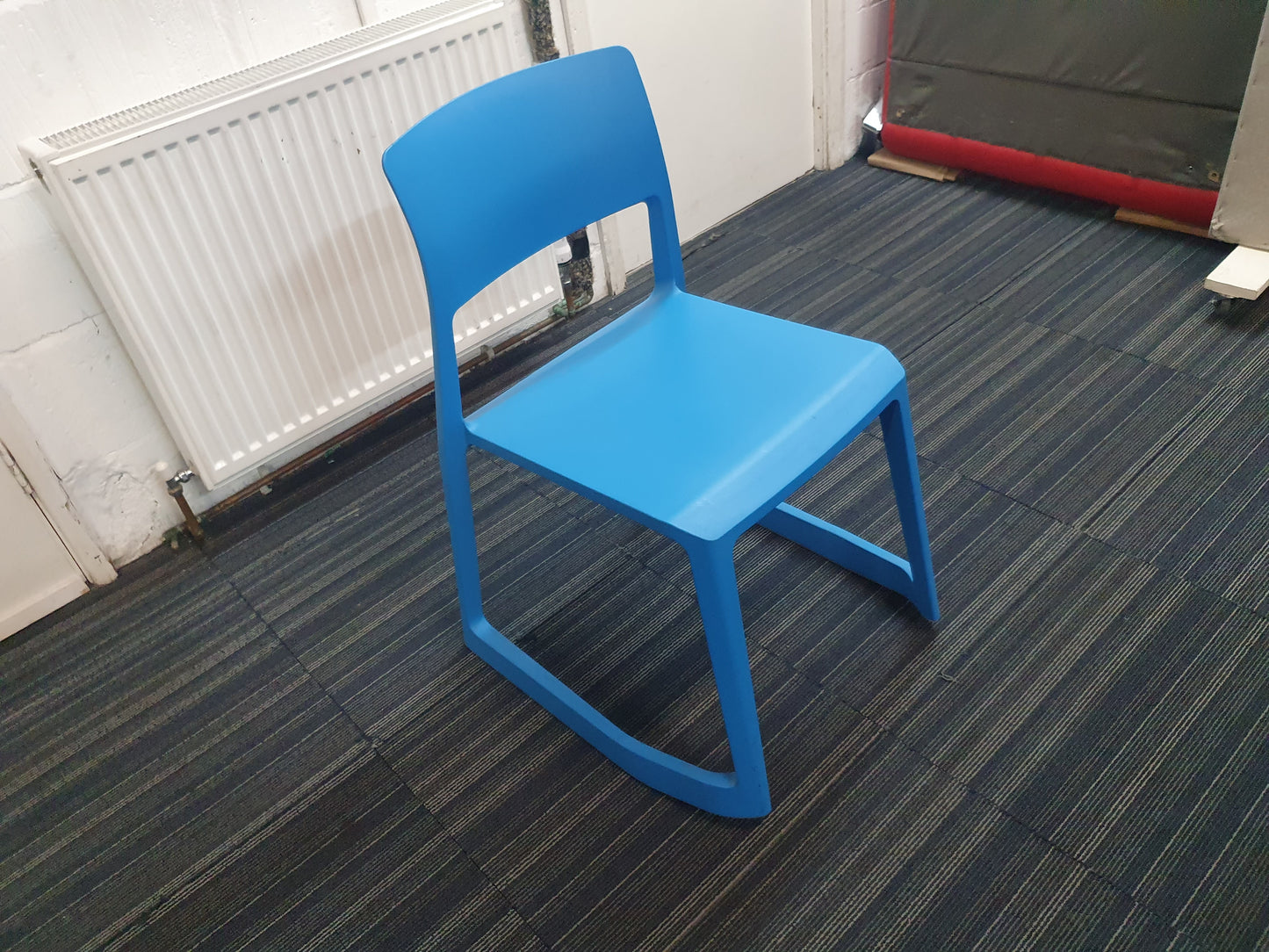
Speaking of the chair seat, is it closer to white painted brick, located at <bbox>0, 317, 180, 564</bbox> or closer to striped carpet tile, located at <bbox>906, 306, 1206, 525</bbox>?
striped carpet tile, located at <bbox>906, 306, 1206, 525</bbox>

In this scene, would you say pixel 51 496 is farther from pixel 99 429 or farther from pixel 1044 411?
pixel 1044 411

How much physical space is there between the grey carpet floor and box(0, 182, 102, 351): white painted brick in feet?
1.52

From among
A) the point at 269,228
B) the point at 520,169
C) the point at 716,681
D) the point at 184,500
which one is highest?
the point at 520,169

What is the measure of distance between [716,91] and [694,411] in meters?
1.50

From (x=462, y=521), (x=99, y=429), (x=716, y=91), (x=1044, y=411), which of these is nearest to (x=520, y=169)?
(x=462, y=521)

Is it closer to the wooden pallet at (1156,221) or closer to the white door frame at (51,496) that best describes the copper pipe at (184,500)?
the white door frame at (51,496)

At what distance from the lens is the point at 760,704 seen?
129cm

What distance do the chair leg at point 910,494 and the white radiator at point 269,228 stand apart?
1017 millimetres

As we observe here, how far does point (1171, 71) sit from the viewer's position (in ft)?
6.40

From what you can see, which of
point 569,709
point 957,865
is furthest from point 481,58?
point 957,865

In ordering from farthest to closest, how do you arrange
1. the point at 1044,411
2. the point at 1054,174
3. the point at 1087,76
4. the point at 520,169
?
the point at 1054,174 → the point at 1087,76 → the point at 1044,411 → the point at 520,169

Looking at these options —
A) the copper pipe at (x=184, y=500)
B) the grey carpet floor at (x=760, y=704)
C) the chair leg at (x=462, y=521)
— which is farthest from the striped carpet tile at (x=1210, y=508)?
the copper pipe at (x=184, y=500)

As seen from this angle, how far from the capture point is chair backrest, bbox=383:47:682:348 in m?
1.07

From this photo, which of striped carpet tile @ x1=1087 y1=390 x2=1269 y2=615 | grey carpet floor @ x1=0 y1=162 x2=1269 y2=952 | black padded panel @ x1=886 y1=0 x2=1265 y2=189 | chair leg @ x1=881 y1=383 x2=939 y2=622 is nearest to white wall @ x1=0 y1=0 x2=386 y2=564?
grey carpet floor @ x1=0 y1=162 x2=1269 y2=952
